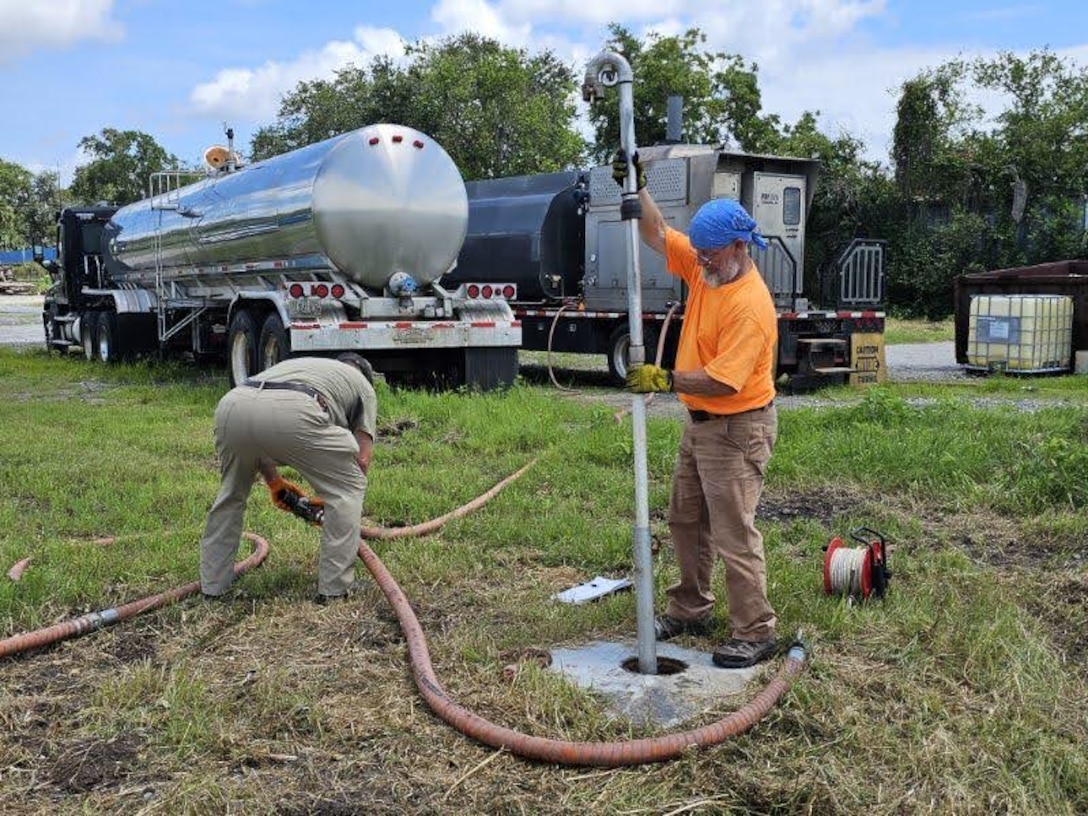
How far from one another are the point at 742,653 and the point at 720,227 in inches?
64.7

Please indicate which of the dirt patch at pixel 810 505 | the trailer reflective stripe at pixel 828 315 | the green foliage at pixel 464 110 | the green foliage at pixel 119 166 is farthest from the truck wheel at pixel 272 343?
the green foliage at pixel 119 166

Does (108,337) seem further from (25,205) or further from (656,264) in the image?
(25,205)

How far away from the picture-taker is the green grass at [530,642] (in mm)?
3486

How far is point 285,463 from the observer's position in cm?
525

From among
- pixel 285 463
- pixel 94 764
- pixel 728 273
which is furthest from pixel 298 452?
pixel 728 273

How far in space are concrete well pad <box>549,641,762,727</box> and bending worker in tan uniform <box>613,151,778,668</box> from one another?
0.43ft

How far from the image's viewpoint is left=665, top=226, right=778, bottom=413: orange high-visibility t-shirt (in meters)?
4.25

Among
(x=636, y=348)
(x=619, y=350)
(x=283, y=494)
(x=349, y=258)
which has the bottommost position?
(x=283, y=494)

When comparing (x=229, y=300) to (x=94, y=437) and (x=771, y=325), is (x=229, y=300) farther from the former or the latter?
(x=771, y=325)

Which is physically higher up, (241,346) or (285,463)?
(241,346)

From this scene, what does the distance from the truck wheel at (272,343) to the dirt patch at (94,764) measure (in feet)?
26.8

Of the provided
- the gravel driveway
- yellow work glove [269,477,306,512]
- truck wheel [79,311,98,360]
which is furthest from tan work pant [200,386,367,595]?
the gravel driveway

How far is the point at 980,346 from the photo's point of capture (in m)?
15.5

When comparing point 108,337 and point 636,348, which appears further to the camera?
point 108,337
